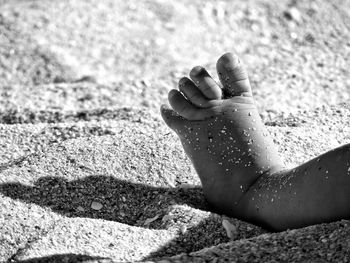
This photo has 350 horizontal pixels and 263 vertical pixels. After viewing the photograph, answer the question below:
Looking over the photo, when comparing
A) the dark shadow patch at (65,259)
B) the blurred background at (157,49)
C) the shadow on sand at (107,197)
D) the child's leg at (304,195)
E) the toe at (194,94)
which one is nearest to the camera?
the dark shadow patch at (65,259)

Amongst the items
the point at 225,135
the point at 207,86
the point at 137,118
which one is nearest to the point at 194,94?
the point at 207,86

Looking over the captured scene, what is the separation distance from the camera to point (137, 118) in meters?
3.38

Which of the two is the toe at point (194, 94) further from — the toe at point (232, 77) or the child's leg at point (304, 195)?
the child's leg at point (304, 195)

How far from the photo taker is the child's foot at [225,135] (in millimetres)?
2516

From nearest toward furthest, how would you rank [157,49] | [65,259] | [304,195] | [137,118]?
[65,259] → [304,195] → [137,118] → [157,49]

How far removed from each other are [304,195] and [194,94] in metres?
0.58

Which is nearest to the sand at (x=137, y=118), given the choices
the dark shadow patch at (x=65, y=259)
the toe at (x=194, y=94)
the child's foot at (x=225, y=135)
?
the dark shadow patch at (x=65, y=259)

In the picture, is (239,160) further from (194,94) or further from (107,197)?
(107,197)

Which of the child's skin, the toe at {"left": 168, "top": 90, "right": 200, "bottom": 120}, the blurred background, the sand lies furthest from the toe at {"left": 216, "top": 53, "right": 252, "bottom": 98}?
the blurred background

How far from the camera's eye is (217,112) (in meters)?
2.58

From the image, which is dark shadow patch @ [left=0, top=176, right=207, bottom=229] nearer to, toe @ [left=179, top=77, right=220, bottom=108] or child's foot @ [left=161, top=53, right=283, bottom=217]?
child's foot @ [left=161, top=53, right=283, bottom=217]

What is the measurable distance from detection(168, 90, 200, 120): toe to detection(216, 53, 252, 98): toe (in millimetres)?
126

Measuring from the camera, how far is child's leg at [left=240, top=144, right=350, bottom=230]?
216 cm

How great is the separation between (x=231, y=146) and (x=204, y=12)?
9.03 feet
